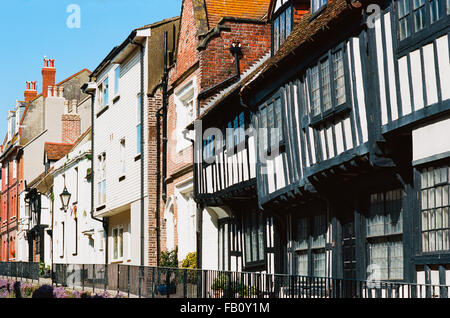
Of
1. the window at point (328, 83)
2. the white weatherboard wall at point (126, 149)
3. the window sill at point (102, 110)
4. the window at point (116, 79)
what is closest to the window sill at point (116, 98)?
the white weatherboard wall at point (126, 149)

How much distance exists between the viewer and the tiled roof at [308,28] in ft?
50.0

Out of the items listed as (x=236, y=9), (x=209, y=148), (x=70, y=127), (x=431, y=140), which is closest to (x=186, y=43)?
(x=236, y=9)

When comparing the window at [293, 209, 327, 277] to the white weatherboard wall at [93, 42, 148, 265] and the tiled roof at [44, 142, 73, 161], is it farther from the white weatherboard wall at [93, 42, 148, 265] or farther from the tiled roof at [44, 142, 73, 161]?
the tiled roof at [44, 142, 73, 161]

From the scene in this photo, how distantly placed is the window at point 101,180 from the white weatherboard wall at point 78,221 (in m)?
1.94

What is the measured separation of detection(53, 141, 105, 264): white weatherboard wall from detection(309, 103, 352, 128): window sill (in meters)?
21.9

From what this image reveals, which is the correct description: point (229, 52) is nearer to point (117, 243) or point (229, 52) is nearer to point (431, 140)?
point (117, 243)

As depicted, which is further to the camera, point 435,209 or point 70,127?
point 70,127

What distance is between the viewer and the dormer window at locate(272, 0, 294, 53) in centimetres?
2038

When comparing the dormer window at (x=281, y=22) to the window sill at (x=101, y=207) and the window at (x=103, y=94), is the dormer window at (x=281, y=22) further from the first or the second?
the window sill at (x=101, y=207)

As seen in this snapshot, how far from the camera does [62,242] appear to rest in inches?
1751

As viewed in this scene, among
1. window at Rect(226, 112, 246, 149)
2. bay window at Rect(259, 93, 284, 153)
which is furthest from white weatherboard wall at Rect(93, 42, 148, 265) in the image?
bay window at Rect(259, 93, 284, 153)

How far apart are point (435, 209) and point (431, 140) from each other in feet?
3.50

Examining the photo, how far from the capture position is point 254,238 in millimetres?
22172
